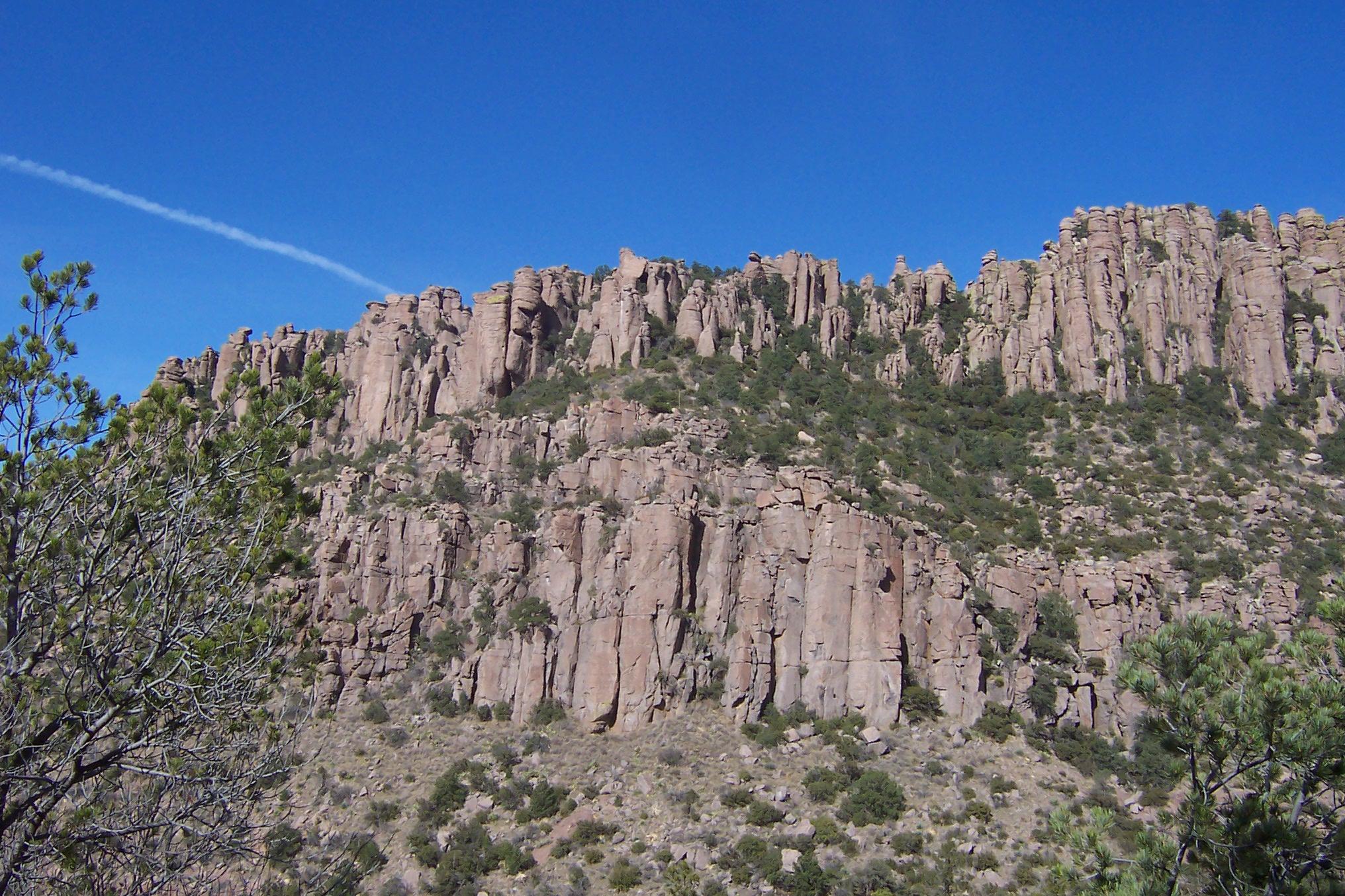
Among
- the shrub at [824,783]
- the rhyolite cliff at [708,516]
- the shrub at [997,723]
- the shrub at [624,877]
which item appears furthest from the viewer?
the rhyolite cliff at [708,516]

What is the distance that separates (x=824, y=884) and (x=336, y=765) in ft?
67.1

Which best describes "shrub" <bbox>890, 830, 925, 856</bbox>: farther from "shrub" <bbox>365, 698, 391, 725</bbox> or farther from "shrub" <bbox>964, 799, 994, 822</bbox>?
"shrub" <bbox>365, 698, 391, 725</bbox>

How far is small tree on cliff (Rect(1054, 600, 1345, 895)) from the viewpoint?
12.6 meters

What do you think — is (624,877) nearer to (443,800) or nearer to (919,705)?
(443,800)

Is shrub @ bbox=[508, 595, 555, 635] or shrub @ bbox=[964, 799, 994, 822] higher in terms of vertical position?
shrub @ bbox=[508, 595, 555, 635]

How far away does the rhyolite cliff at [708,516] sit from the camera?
43.7m

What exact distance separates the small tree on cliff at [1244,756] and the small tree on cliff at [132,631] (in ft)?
38.4

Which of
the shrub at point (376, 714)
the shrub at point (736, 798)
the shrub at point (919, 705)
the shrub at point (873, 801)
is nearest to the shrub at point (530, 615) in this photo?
the shrub at point (376, 714)

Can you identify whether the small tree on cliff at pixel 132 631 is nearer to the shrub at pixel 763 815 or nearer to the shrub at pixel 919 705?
the shrub at pixel 763 815

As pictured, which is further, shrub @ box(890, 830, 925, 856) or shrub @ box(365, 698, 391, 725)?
shrub @ box(365, 698, 391, 725)

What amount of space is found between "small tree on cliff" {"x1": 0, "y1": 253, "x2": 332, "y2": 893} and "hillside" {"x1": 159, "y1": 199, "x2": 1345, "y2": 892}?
23.5 metres

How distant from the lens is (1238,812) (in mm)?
13383

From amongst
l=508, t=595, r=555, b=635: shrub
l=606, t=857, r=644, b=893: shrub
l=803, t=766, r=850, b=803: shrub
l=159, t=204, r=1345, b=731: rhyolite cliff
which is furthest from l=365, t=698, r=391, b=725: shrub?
l=803, t=766, r=850, b=803: shrub

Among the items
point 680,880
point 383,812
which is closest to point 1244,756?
point 680,880
